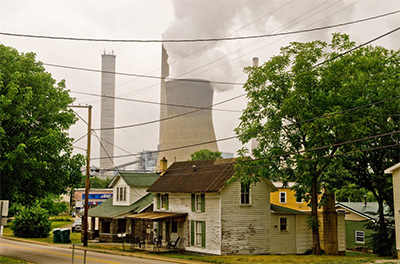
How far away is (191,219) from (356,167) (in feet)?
44.1

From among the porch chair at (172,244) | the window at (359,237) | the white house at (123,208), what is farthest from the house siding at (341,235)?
the white house at (123,208)

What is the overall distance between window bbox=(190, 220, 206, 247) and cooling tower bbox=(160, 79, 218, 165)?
50396mm

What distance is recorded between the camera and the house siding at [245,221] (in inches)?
1364

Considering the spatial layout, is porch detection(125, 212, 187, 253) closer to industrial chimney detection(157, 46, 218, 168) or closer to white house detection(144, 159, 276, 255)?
white house detection(144, 159, 276, 255)

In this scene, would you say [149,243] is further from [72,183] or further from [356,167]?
[356,167]

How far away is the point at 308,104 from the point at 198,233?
13051mm

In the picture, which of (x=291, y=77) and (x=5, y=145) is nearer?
(x=5, y=145)

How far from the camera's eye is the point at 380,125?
3388 cm

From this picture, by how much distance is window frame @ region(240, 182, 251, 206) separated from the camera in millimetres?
35750

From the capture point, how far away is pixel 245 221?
35500 mm

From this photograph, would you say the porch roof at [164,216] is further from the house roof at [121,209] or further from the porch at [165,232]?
the house roof at [121,209]

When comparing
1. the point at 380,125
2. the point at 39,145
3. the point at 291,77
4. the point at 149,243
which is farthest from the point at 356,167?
the point at 39,145

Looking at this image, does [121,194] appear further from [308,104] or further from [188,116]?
[188,116]

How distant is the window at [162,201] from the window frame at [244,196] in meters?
7.59
